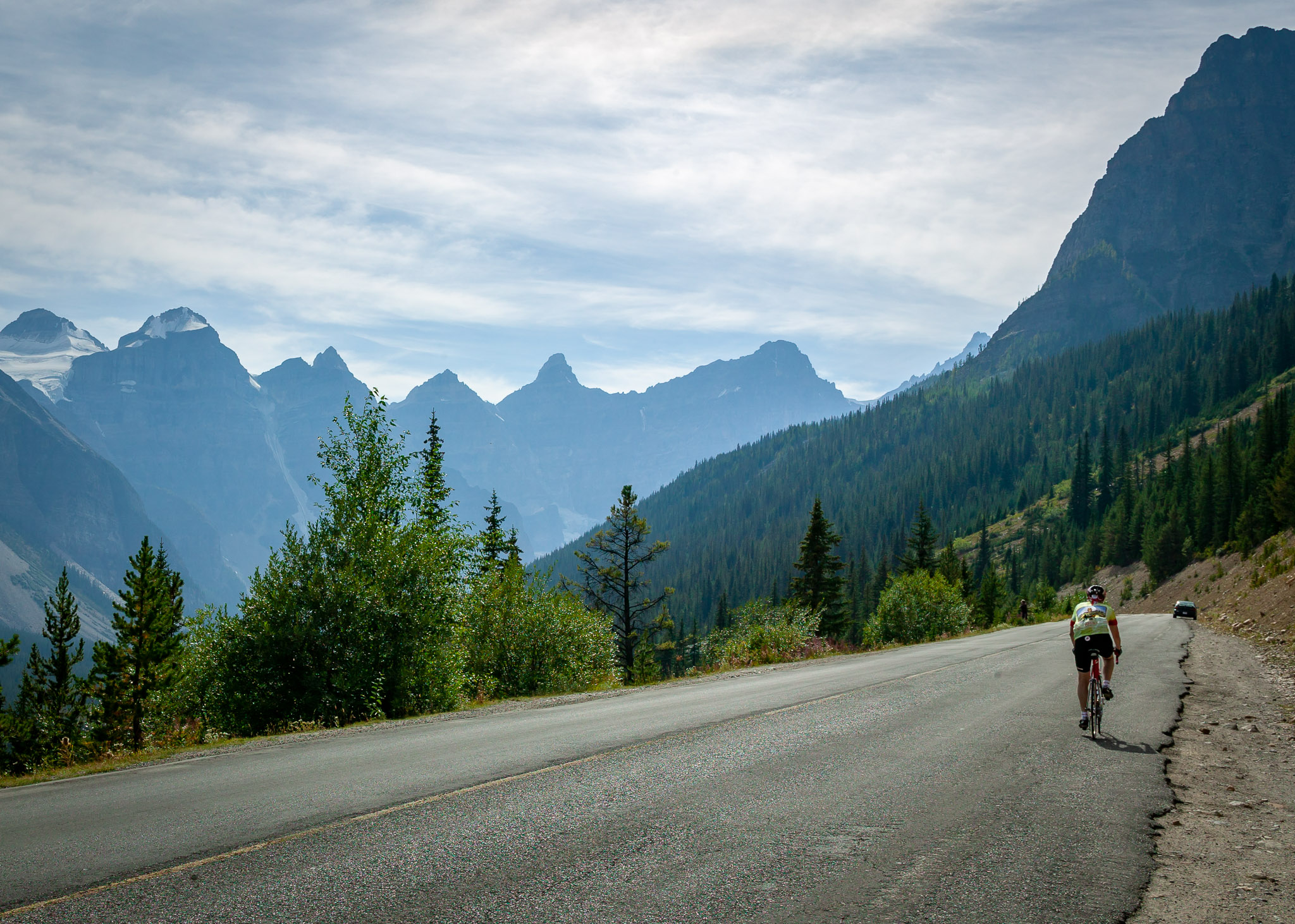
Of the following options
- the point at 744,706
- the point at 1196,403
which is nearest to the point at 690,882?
the point at 744,706

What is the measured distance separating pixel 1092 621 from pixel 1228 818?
446cm

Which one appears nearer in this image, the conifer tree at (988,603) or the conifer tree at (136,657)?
the conifer tree at (136,657)

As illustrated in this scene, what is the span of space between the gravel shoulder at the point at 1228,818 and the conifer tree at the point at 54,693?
37.0m

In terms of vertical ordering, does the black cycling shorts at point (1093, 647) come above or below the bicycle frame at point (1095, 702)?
above

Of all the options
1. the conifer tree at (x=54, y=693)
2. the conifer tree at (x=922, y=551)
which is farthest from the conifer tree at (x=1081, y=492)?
the conifer tree at (x=54, y=693)

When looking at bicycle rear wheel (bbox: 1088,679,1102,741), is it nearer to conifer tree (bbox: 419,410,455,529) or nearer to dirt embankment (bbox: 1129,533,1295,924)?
dirt embankment (bbox: 1129,533,1295,924)

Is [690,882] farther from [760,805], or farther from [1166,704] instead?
[1166,704]

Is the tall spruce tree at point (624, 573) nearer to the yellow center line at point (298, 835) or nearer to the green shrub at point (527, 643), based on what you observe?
the green shrub at point (527, 643)

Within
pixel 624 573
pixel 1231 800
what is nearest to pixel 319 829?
pixel 1231 800

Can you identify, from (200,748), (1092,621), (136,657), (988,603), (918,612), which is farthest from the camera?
(988,603)

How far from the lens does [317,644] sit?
1728cm

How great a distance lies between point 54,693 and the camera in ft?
117

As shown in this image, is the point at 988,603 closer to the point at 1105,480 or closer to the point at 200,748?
the point at 200,748

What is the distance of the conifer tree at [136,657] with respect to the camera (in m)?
31.6
